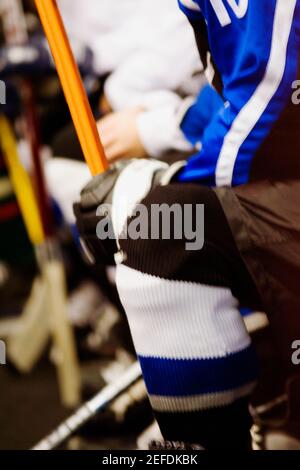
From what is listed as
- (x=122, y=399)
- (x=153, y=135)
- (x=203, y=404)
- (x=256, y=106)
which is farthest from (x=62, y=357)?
(x=256, y=106)

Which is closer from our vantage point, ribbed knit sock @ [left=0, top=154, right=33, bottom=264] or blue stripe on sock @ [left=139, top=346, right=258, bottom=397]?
blue stripe on sock @ [left=139, top=346, right=258, bottom=397]

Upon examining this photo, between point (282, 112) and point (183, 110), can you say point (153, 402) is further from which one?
point (183, 110)

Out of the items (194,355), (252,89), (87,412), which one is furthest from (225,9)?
(87,412)

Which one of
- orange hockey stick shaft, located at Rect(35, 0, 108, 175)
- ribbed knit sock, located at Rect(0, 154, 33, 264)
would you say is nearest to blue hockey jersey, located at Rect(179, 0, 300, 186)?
orange hockey stick shaft, located at Rect(35, 0, 108, 175)

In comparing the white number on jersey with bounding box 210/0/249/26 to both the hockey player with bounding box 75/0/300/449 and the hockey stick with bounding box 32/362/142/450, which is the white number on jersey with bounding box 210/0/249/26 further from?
the hockey stick with bounding box 32/362/142/450

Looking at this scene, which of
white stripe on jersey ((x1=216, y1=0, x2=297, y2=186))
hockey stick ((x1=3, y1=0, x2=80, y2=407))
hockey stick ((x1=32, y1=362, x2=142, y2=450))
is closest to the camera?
white stripe on jersey ((x1=216, y1=0, x2=297, y2=186))

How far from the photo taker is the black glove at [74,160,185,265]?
0.61 meters

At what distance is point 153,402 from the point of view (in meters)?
0.59

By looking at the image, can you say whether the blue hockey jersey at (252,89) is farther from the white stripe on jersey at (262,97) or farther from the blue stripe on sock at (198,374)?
the blue stripe on sock at (198,374)

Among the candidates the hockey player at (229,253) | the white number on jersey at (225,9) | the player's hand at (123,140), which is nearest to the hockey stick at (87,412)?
the hockey player at (229,253)

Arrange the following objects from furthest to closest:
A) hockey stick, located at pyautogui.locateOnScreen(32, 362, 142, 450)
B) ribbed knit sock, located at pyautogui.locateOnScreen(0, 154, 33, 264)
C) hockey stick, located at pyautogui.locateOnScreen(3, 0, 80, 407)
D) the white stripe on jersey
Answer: ribbed knit sock, located at pyautogui.locateOnScreen(0, 154, 33, 264) < hockey stick, located at pyautogui.locateOnScreen(3, 0, 80, 407) < hockey stick, located at pyautogui.locateOnScreen(32, 362, 142, 450) < the white stripe on jersey

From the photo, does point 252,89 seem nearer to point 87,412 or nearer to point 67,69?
point 67,69

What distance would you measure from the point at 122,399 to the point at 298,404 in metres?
0.31

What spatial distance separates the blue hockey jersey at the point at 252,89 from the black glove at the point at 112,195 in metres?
0.04
